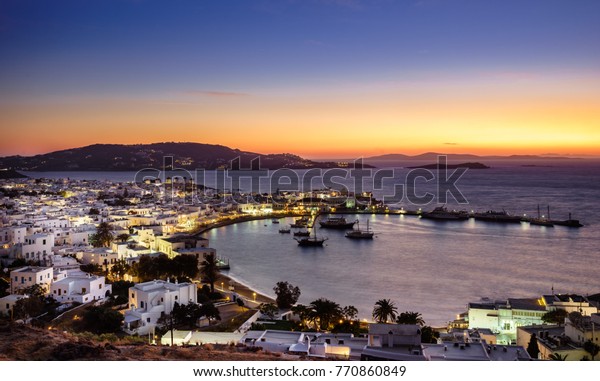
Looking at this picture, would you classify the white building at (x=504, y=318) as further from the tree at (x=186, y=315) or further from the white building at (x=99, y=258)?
the white building at (x=99, y=258)

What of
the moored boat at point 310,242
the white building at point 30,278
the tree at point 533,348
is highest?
the white building at point 30,278

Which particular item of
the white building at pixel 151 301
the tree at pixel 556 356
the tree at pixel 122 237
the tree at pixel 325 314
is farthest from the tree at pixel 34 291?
the tree at pixel 122 237

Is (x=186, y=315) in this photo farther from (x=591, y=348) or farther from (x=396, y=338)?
(x=591, y=348)

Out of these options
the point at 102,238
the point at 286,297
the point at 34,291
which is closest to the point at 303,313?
the point at 286,297

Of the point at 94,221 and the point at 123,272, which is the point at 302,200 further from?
the point at 123,272

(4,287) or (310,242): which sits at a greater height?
(4,287)
